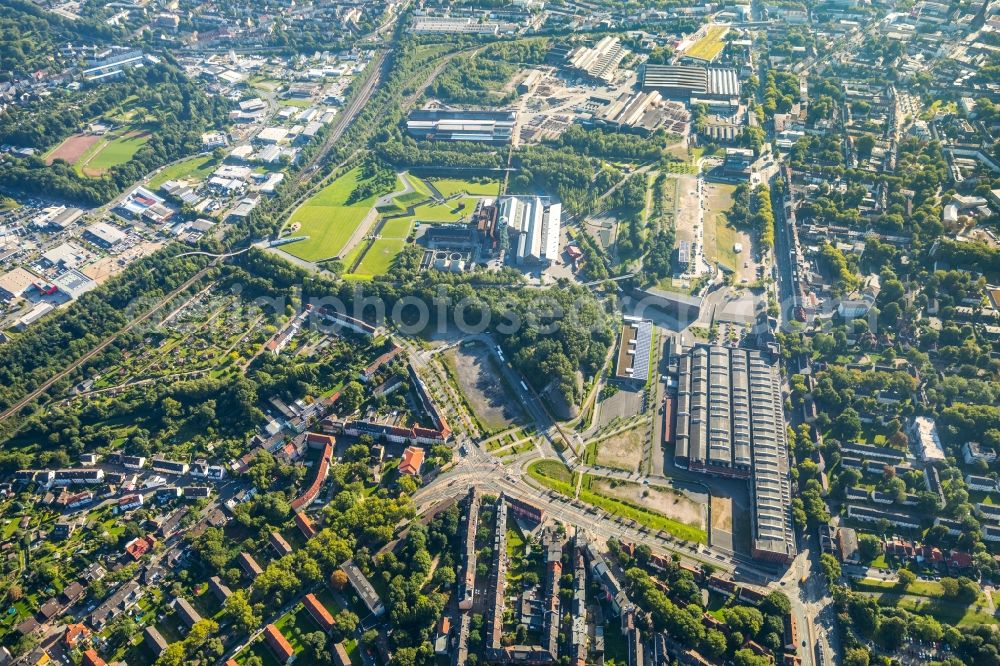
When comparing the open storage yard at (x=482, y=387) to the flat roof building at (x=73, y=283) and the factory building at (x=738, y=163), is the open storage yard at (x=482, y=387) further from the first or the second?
the factory building at (x=738, y=163)

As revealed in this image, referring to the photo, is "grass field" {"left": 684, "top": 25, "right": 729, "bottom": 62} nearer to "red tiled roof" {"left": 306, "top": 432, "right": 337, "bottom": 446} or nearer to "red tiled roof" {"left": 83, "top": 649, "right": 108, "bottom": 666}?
"red tiled roof" {"left": 306, "top": 432, "right": 337, "bottom": 446}

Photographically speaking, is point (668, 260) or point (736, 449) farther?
point (668, 260)

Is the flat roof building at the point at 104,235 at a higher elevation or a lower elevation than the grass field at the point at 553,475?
higher

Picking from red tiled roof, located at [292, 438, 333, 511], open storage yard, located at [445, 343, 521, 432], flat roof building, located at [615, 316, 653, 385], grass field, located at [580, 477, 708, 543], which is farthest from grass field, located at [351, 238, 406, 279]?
grass field, located at [580, 477, 708, 543]

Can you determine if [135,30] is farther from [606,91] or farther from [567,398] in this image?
[567,398]

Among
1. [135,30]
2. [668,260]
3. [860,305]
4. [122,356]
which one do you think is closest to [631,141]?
[668,260]

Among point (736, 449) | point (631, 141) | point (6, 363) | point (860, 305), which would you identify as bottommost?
point (6, 363)

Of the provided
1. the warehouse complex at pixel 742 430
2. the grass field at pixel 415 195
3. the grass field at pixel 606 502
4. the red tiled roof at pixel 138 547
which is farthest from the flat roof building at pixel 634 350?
the red tiled roof at pixel 138 547
